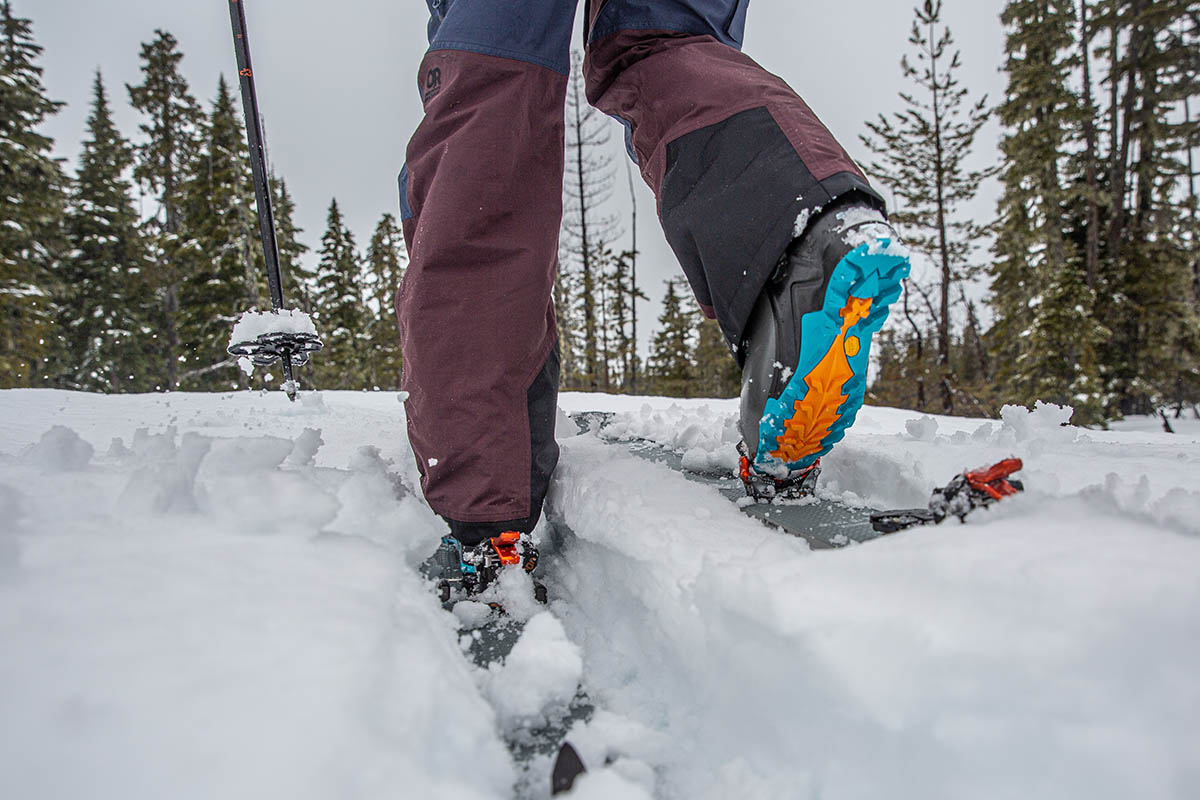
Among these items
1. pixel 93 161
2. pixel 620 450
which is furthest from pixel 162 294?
pixel 620 450

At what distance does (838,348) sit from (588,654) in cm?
75

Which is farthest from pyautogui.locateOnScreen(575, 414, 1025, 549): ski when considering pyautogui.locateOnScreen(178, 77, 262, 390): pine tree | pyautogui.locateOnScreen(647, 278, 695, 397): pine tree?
pyautogui.locateOnScreen(647, 278, 695, 397): pine tree

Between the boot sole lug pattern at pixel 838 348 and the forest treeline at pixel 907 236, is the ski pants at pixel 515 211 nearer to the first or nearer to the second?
the boot sole lug pattern at pixel 838 348

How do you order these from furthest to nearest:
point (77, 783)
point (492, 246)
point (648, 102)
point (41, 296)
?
point (41, 296)
point (648, 102)
point (492, 246)
point (77, 783)

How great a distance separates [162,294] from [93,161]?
180 inches

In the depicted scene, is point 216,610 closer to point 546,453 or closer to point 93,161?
point 546,453

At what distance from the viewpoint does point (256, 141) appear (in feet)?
8.95

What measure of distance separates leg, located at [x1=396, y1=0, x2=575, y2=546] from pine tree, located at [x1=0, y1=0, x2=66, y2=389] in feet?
49.5

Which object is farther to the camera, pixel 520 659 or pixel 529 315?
pixel 529 315

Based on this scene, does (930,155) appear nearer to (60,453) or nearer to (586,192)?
(586,192)

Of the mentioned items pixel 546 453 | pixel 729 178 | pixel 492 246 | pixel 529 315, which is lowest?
pixel 546 453

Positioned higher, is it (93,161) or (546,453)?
(93,161)

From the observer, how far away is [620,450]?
1.77 m

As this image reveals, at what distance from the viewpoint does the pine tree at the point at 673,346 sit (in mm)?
21984
